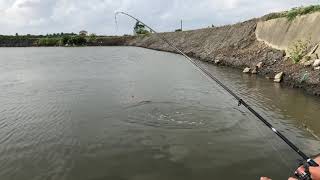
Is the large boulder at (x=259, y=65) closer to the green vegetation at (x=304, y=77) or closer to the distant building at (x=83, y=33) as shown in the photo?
the green vegetation at (x=304, y=77)

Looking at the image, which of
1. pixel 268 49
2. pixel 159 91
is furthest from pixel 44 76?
pixel 268 49

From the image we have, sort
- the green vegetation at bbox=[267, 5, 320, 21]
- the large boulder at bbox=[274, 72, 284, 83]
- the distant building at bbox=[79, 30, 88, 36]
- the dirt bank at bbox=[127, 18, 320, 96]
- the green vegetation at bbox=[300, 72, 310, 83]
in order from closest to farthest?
1. the green vegetation at bbox=[300, 72, 310, 83]
2. the dirt bank at bbox=[127, 18, 320, 96]
3. the large boulder at bbox=[274, 72, 284, 83]
4. the green vegetation at bbox=[267, 5, 320, 21]
5. the distant building at bbox=[79, 30, 88, 36]

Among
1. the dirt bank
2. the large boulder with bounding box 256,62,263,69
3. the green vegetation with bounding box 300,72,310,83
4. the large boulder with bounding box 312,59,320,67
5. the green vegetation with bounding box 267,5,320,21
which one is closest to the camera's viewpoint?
the green vegetation with bounding box 300,72,310,83

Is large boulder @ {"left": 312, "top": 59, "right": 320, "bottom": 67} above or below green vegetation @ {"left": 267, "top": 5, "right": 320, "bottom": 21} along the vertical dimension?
below

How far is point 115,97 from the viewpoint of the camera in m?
21.6

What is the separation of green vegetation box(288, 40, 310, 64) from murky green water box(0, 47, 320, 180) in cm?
282

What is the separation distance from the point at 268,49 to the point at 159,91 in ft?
47.4

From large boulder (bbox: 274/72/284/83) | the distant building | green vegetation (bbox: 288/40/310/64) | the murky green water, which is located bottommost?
the murky green water

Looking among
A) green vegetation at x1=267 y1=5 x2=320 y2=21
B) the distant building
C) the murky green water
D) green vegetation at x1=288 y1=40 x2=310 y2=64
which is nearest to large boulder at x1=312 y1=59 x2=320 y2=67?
the murky green water

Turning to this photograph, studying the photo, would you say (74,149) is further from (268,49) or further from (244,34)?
(244,34)

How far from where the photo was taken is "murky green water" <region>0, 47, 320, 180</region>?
11.3m

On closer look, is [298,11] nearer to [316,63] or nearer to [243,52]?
[243,52]

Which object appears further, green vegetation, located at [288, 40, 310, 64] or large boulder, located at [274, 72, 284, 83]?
green vegetation, located at [288, 40, 310, 64]

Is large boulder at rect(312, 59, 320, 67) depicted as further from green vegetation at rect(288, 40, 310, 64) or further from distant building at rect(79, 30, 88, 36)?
distant building at rect(79, 30, 88, 36)
